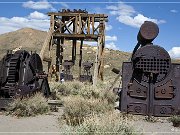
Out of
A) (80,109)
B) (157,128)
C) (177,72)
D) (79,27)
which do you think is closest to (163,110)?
(177,72)

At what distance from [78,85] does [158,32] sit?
10.4 metres

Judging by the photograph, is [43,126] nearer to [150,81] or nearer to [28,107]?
[28,107]

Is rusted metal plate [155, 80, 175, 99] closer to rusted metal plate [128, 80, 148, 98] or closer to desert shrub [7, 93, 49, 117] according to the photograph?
rusted metal plate [128, 80, 148, 98]

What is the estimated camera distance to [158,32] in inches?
447

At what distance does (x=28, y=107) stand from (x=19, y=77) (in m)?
2.00

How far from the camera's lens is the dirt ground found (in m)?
8.59

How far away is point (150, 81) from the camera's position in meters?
11.2

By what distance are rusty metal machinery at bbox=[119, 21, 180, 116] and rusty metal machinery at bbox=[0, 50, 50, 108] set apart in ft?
11.1

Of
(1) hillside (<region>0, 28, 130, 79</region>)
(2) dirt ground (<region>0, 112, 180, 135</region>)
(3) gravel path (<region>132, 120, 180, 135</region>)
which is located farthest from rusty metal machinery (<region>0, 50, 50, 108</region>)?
(1) hillside (<region>0, 28, 130, 79</region>)

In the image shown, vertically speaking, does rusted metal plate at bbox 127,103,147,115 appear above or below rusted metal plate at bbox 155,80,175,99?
below

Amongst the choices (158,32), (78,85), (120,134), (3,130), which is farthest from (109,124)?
(78,85)

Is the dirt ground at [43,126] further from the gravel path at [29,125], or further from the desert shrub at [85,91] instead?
the desert shrub at [85,91]

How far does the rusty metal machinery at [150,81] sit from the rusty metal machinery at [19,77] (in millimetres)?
3379

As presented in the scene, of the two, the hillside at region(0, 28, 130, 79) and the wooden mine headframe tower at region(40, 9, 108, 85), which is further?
the hillside at region(0, 28, 130, 79)
